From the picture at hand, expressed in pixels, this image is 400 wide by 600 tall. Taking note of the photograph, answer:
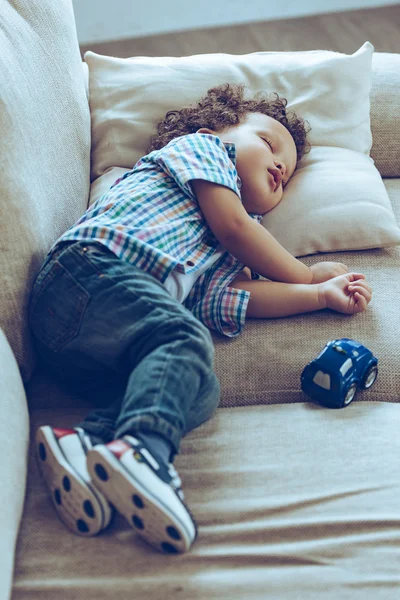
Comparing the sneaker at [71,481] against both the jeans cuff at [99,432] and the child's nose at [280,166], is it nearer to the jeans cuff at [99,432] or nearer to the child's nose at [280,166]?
the jeans cuff at [99,432]

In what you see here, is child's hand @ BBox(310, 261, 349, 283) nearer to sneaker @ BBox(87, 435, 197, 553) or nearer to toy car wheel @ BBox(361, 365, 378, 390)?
toy car wheel @ BBox(361, 365, 378, 390)

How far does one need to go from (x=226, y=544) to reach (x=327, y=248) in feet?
2.63

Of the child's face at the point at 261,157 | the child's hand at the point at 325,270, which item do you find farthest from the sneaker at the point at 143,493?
the child's face at the point at 261,157

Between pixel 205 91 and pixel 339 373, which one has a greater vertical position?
pixel 205 91

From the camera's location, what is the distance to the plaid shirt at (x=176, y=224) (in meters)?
1.29

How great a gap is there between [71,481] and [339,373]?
0.52 metres

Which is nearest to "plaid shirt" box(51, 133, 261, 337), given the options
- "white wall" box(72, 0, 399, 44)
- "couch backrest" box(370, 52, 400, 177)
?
"couch backrest" box(370, 52, 400, 177)

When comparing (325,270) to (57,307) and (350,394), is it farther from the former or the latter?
(57,307)

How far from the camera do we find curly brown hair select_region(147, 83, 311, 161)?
1627mm

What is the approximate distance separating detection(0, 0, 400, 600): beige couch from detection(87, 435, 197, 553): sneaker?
4 cm

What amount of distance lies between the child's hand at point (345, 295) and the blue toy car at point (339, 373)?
0.13 meters

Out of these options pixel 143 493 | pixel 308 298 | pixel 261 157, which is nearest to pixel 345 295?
pixel 308 298

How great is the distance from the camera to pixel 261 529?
1.04 meters

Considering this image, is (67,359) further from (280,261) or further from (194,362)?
(280,261)
